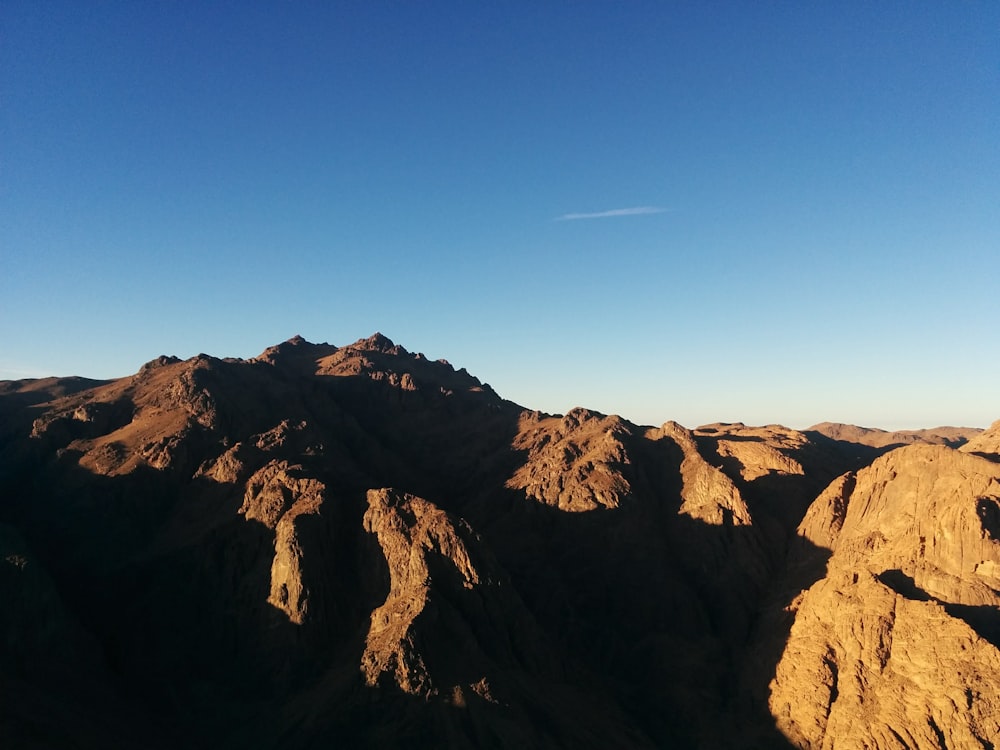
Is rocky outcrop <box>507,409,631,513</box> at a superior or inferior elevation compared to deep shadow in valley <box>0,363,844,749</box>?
superior

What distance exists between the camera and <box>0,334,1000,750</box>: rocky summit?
160ft

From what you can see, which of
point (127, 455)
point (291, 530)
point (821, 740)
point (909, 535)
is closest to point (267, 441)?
point (127, 455)

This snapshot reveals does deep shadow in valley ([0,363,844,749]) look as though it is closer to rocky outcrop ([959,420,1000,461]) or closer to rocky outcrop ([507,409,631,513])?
rocky outcrop ([507,409,631,513])

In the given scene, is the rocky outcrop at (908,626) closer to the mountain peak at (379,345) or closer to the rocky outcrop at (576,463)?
the rocky outcrop at (576,463)

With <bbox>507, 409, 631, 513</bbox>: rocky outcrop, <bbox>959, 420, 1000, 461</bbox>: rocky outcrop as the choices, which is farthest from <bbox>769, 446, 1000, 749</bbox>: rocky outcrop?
<bbox>507, 409, 631, 513</bbox>: rocky outcrop

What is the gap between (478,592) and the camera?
58.6 m

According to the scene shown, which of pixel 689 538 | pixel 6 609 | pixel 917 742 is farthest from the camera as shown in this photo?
pixel 689 538

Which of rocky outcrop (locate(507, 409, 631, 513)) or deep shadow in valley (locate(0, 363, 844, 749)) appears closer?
deep shadow in valley (locate(0, 363, 844, 749))

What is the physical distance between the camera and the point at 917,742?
46.6m

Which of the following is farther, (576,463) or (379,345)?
(379,345)

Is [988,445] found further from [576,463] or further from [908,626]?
[576,463]

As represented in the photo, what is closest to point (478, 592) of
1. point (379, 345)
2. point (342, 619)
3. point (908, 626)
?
point (342, 619)

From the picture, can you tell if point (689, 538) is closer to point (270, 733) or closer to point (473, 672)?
point (473, 672)

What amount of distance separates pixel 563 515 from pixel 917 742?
44.2m
